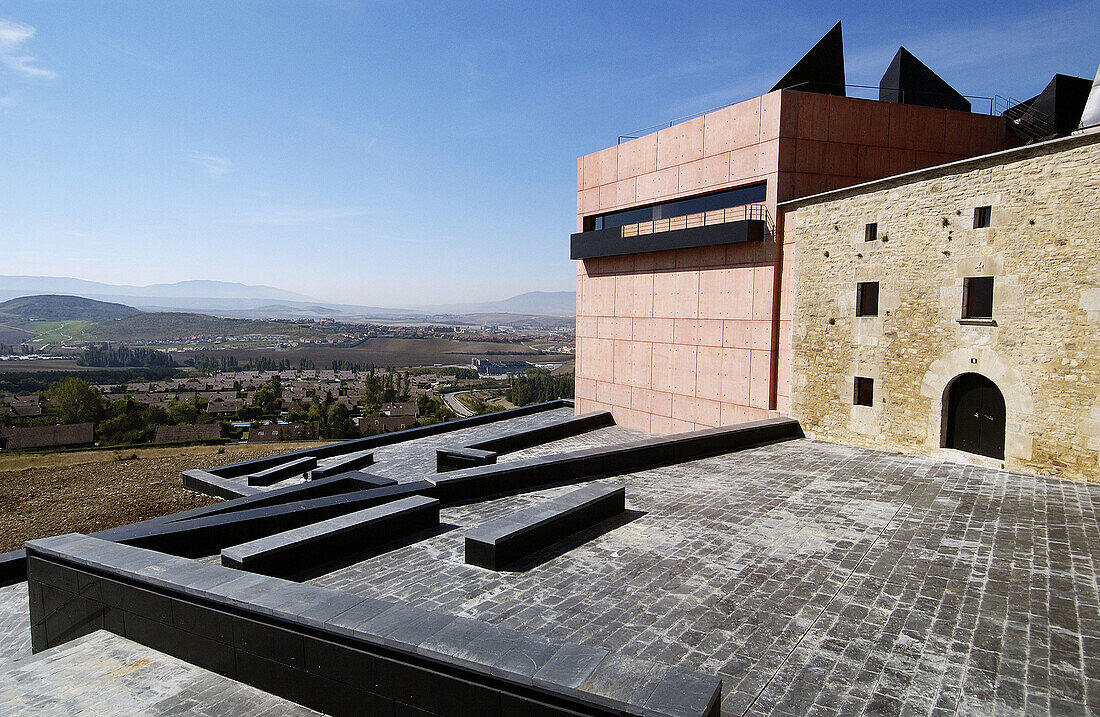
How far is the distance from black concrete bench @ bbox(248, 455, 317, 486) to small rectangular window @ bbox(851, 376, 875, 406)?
686 inches

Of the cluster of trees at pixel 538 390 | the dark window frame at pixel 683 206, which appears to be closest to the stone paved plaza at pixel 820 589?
the dark window frame at pixel 683 206

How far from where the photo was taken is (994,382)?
12922mm

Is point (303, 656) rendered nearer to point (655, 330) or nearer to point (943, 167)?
point (943, 167)

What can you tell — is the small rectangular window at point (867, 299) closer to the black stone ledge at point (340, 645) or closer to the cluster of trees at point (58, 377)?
the black stone ledge at point (340, 645)

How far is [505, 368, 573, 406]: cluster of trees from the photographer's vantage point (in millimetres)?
138000

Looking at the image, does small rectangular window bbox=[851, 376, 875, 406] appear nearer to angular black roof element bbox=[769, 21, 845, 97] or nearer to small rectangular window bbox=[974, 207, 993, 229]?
small rectangular window bbox=[974, 207, 993, 229]

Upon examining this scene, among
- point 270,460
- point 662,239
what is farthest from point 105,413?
point 662,239

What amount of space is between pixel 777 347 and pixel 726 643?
44.4 feet

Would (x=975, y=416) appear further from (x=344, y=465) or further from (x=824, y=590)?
(x=344, y=465)

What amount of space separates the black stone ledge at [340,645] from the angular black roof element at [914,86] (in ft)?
73.8

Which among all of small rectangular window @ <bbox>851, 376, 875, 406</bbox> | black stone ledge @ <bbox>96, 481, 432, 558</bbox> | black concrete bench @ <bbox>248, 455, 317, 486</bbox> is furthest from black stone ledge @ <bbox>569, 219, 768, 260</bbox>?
black concrete bench @ <bbox>248, 455, 317, 486</bbox>

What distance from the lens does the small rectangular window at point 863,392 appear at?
615 inches

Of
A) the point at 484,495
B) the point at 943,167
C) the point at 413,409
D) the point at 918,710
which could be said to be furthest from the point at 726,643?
the point at 413,409

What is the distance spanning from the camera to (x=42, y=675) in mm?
5293
